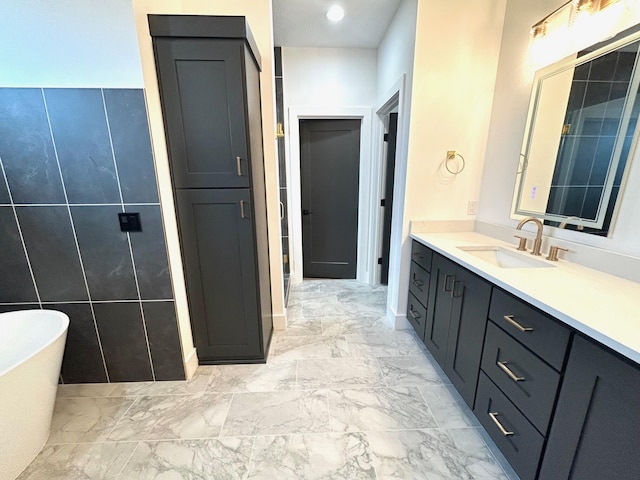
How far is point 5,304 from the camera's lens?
1.55m

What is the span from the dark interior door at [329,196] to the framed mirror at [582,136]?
70.7 inches

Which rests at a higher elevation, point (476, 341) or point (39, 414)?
point (476, 341)

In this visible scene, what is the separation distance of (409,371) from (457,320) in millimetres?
586

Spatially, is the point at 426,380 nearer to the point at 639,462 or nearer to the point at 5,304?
the point at 639,462

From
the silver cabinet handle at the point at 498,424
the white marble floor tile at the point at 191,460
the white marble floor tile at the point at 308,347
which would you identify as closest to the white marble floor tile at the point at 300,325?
the white marble floor tile at the point at 308,347

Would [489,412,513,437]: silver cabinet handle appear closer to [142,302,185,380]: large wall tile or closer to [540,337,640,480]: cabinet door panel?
[540,337,640,480]: cabinet door panel

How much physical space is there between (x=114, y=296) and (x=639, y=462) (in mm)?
2291

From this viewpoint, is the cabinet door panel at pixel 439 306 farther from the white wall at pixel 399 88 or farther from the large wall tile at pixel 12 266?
the large wall tile at pixel 12 266

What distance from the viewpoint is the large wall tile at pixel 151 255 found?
148cm

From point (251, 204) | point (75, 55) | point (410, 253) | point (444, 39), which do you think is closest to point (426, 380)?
point (410, 253)

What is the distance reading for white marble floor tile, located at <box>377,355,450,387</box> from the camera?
68.7 inches

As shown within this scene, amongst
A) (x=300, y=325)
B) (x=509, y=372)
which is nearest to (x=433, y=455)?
(x=509, y=372)

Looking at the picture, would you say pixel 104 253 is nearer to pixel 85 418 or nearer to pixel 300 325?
pixel 85 418

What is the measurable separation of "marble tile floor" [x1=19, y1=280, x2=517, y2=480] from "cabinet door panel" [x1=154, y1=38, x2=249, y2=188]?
1336 millimetres
